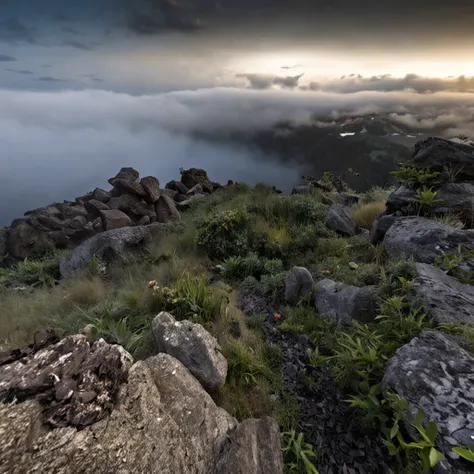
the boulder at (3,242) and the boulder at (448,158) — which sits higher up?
the boulder at (448,158)

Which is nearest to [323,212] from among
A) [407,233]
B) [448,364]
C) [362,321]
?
[407,233]

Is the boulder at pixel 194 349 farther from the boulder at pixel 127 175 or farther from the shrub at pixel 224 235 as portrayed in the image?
the boulder at pixel 127 175

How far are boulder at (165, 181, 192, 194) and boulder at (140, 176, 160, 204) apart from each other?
9.57 feet

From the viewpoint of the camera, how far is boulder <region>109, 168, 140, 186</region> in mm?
19844

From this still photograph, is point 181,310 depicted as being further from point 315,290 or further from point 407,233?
point 407,233

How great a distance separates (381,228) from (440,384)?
18.3ft

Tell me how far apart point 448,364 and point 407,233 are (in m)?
4.12

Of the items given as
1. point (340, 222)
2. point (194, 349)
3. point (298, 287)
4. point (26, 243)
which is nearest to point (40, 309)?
point (194, 349)

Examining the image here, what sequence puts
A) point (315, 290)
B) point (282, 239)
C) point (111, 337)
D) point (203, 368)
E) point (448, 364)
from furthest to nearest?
1. point (282, 239)
2. point (315, 290)
3. point (111, 337)
4. point (203, 368)
5. point (448, 364)

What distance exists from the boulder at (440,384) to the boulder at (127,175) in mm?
18969

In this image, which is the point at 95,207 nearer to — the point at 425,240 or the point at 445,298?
the point at 425,240

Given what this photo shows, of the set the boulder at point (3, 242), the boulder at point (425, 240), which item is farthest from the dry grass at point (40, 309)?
the boulder at point (3, 242)

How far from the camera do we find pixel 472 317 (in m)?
4.27

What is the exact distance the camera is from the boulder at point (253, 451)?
2744 millimetres
